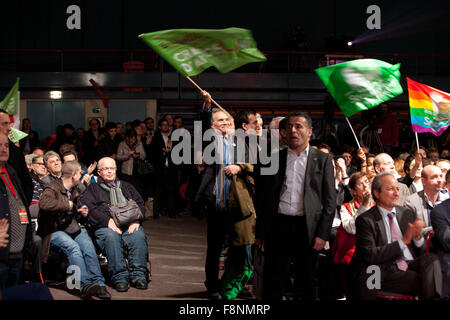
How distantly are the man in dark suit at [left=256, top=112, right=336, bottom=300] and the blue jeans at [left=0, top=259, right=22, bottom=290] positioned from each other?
183 cm

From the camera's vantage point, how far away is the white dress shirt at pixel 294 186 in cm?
471

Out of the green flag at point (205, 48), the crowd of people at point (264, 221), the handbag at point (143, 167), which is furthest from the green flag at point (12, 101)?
the handbag at point (143, 167)

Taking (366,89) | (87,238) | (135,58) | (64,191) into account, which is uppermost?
(135,58)

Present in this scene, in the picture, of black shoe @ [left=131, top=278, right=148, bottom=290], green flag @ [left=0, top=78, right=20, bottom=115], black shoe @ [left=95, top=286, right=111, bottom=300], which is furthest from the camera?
green flag @ [left=0, top=78, right=20, bottom=115]

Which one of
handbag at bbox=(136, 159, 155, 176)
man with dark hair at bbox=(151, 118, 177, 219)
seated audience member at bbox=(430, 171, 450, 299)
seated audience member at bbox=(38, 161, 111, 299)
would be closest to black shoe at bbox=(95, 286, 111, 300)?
seated audience member at bbox=(38, 161, 111, 299)

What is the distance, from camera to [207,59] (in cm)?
573

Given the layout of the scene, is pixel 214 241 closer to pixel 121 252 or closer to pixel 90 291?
pixel 121 252

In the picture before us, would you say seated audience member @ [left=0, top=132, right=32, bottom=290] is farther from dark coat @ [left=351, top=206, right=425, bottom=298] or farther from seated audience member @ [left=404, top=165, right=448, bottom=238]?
seated audience member @ [left=404, top=165, right=448, bottom=238]

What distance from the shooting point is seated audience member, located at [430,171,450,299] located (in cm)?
485

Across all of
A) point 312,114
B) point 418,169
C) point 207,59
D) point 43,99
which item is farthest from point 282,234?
point 43,99

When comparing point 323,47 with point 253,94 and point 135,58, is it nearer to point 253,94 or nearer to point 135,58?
point 253,94

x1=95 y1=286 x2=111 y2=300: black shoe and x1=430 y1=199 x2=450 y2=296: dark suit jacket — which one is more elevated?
x1=430 y1=199 x2=450 y2=296: dark suit jacket

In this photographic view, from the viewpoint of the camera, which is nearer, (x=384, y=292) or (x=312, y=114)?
(x=384, y=292)

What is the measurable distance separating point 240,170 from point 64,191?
1.95 m
